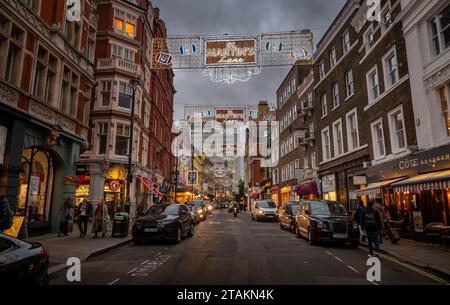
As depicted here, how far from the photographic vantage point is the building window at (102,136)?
24.4m

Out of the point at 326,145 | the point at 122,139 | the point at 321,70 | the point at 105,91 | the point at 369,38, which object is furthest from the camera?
the point at 321,70

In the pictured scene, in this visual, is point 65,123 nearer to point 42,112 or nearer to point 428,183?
point 42,112

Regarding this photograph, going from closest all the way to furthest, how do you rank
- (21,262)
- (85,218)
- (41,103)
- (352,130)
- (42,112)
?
(21,262), (41,103), (42,112), (85,218), (352,130)

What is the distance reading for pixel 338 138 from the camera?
24.2 metres

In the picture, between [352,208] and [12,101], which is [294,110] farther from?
[12,101]

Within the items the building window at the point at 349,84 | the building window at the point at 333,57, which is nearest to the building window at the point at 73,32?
the building window at the point at 349,84

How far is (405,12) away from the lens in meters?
14.8

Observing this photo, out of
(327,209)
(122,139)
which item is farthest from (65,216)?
(327,209)

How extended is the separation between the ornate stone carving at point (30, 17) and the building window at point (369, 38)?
1786cm

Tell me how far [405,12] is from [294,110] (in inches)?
931

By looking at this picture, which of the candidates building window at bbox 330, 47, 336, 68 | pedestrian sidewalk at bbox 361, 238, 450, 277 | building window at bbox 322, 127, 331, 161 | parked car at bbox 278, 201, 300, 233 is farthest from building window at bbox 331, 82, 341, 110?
pedestrian sidewalk at bbox 361, 238, 450, 277

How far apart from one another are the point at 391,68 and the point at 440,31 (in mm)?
3969

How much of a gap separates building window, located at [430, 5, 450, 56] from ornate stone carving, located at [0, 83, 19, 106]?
17480 mm
